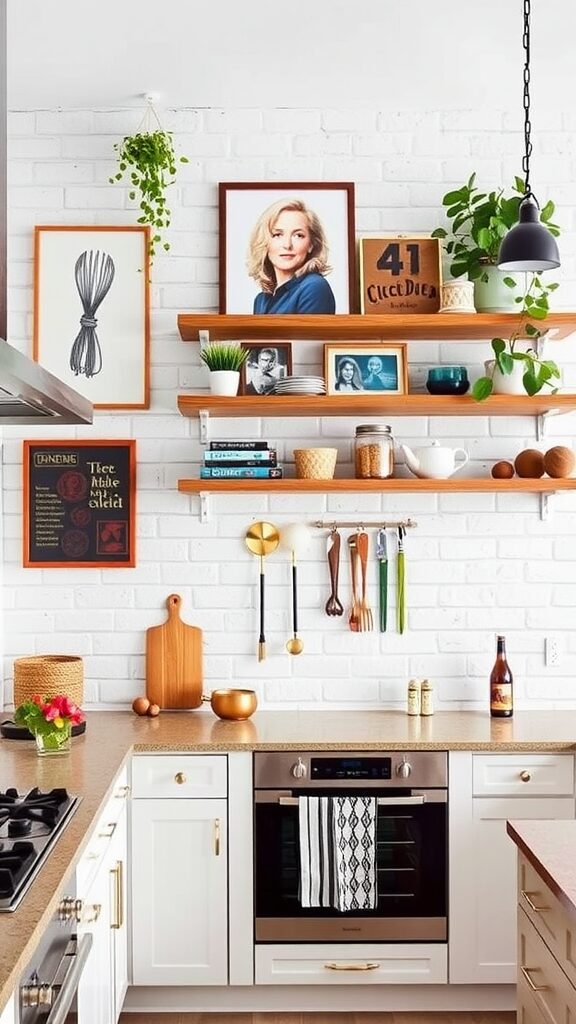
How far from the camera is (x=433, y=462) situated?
12.3 feet

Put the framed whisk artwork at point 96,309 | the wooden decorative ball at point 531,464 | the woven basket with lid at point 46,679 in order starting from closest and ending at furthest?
the woven basket with lid at point 46,679 < the wooden decorative ball at point 531,464 < the framed whisk artwork at point 96,309

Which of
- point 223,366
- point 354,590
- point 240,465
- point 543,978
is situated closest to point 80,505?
point 240,465

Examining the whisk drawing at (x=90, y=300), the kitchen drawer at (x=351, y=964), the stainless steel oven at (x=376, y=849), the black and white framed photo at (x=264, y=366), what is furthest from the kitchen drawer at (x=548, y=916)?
the whisk drawing at (x=90, y=300)

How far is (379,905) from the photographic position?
3.39m

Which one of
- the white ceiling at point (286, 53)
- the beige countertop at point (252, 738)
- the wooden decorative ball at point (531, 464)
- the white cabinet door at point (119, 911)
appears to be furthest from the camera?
the wooden decorative ball at point (531, 464)

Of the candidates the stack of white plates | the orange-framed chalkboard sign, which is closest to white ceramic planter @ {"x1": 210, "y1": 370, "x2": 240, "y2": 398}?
the stack of white plates

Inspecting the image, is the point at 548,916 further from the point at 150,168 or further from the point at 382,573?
the point at 150,168

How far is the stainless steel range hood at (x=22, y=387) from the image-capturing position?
2.06 m

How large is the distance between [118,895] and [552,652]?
5.62ft

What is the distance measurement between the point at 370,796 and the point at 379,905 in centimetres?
33

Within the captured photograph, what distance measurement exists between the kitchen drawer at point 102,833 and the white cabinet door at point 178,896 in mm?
167

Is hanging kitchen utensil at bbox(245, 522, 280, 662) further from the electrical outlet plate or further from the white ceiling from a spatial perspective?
the white ceiling

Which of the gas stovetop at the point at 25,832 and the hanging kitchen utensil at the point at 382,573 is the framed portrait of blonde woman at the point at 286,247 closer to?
the hanging kitchen utensil at the point at 382,573

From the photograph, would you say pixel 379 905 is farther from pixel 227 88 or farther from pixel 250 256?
pixel 227 88
